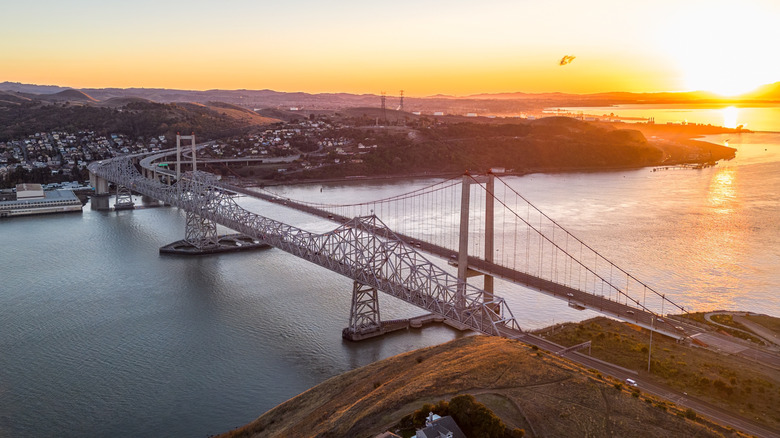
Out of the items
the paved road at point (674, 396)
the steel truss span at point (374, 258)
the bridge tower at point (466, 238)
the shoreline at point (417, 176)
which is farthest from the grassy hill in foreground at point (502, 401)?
the shoreline at point (417, 176)

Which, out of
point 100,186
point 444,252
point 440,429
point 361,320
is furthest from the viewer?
point 100,186

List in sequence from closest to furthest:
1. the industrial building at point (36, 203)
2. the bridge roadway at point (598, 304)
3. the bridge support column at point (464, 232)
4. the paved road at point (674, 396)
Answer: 1. the paved road at point (674, 396)
2. the bridge roadway at point (598, 304)
3. the bridge support column at point (464, 232)
4. the industrial building at point (36, 203)

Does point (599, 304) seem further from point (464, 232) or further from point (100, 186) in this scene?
point (100, 186)

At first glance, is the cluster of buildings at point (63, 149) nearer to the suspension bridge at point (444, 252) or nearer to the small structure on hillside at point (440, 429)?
the suspension bridge at point (444, 252)

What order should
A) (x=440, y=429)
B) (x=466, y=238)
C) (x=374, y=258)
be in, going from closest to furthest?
(x=440, y=429), (x=466, y=238), (x=374, y=258)

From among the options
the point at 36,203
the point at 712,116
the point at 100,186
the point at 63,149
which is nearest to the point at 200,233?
the point at 36,203

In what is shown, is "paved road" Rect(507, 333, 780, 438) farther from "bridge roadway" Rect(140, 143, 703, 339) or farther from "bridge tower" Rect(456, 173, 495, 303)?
"bridge tower" Rect(456, 173, 495, 303)

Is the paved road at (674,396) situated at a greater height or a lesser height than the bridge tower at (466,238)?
lesser
